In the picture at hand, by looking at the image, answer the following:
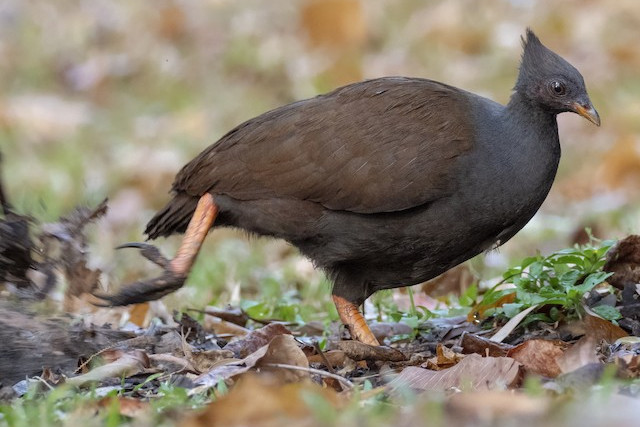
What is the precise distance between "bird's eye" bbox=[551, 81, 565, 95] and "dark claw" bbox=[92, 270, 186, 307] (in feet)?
5.78

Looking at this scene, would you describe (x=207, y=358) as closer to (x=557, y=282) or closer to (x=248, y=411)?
(x=248, y=411)

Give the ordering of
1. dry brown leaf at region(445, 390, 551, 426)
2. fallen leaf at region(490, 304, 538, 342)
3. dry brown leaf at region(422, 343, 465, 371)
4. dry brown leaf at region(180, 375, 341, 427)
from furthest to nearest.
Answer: fallen leaf at region(490, 304, 538, 342) → dry brown leaf at region(422, 343, 465, 371) → dry brown leaf at region(180, 375, 341, 427) → dry brown leaf at region(445, 390, 551, 426)

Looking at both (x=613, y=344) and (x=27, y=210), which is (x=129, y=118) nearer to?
(x=27, y=210)

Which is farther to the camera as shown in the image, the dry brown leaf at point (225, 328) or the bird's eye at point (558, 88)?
the dry brown leaf at point (225, 328)

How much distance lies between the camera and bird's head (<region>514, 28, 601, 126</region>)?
15.8 ft

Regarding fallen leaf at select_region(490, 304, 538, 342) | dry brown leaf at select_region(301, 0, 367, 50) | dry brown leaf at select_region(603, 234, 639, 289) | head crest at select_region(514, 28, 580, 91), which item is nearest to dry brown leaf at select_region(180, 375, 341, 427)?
fallen leaf at select_region(490, 304, 538, 342)

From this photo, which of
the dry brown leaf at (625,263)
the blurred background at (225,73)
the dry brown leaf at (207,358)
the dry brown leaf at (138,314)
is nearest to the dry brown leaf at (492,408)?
the dry brown leaf at (207,358)

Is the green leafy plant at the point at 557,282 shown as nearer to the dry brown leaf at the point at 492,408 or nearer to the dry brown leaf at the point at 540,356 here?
the dry brown leaf at the point at 540,356

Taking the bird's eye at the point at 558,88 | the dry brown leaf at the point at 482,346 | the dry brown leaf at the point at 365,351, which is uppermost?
the bird's eye at the point at 558,88

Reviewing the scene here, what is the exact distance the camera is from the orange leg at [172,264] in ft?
14.4

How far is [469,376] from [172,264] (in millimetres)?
1418

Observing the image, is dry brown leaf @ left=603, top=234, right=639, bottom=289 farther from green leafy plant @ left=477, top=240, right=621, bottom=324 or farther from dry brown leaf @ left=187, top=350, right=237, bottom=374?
dry brown leaf @ left=187, top=350, right=237, bottom=374

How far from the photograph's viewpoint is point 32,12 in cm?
1314

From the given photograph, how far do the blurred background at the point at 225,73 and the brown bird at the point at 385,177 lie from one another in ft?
A: 10.3
